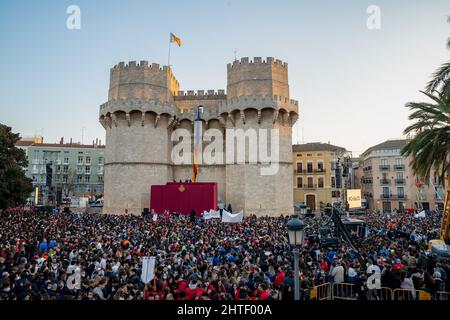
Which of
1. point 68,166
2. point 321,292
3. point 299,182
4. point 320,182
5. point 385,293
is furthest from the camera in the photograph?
point 68,166

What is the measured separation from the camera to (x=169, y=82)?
35688 millimetres

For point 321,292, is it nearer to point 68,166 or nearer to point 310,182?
point 310,182

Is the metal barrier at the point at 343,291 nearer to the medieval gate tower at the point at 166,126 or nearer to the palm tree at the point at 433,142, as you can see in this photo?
the palm tree at the point at 433,142

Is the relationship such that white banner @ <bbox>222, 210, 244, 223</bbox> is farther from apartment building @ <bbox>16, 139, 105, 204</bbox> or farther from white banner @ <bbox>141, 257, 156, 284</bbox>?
apartment building @ <bbox>16, 139, 105, 204</bbox>

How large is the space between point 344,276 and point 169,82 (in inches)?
1214

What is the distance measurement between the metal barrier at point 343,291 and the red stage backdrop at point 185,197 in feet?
65.0

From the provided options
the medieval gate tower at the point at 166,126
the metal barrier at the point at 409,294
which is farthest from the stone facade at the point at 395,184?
the metal barrier at the point at 409,294

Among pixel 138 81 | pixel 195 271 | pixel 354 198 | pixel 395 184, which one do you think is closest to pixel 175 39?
pixel 138 81

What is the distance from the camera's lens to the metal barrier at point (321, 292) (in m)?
8.69

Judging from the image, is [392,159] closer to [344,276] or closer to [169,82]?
[169,82]

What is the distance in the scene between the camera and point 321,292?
908 cm

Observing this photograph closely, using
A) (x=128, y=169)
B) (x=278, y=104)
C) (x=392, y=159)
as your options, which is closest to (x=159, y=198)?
(x=128, y=169)

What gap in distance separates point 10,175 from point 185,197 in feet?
50.7

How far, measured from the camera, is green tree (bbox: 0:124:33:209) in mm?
26531
